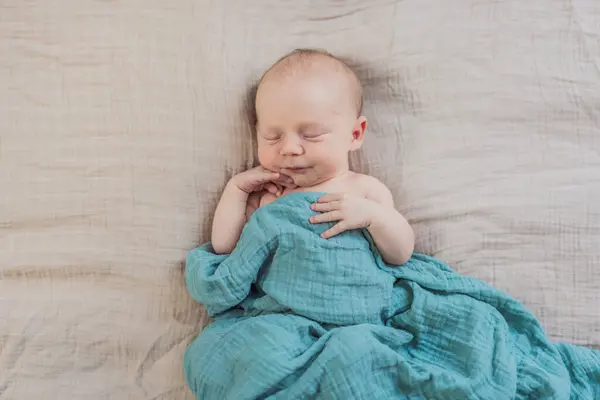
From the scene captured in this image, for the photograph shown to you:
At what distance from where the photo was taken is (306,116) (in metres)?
1.05

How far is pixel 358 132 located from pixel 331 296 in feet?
1.03

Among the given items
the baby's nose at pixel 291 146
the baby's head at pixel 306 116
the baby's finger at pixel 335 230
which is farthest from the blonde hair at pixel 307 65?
the baby's finger at pixel 335 230

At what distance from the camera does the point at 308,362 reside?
3.03 feet

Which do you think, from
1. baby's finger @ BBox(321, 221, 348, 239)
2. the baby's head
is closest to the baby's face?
the baby's head

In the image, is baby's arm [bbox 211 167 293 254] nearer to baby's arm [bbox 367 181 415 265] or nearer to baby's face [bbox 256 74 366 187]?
baby's face [bbox 256 74 366 187]

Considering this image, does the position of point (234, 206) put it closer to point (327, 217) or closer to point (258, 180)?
point (258, 180)

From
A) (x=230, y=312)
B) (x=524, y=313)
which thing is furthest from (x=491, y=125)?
(x=230, y=312)

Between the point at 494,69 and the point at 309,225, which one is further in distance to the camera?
the point at 494,69

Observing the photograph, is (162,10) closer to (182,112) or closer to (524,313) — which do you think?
(182,112)

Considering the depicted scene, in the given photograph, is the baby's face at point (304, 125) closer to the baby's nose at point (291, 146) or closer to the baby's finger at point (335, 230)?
the baby's nose at point (291, 146)

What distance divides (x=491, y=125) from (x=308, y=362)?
1.84ft

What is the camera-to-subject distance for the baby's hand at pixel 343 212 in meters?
1.03

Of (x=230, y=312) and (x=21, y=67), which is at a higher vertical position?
(x=21, y=67)

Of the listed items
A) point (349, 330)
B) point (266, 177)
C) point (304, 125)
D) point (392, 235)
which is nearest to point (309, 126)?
point (304, 125)
